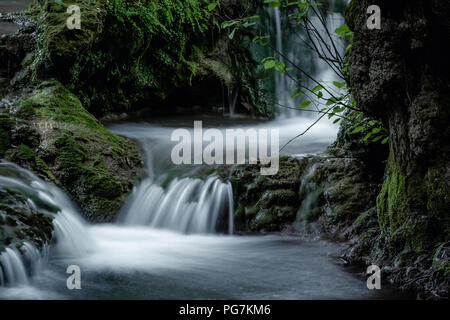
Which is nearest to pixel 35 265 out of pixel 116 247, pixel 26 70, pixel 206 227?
pixel 116 247

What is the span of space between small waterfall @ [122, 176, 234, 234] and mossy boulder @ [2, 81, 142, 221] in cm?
31

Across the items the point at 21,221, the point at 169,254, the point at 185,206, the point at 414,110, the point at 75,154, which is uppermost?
the point at 414,110

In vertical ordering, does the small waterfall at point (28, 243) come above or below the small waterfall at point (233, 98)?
below

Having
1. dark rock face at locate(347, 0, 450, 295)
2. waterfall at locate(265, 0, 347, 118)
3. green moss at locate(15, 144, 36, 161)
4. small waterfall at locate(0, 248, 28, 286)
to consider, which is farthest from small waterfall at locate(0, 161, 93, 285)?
waterfall at locate(265, 0, 347, 118)

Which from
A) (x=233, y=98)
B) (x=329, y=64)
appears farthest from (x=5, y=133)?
(x=233, y=98)

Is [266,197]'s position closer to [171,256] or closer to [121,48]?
[171,256]

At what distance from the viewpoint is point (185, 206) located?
6.23 metres

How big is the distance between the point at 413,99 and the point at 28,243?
3.61m

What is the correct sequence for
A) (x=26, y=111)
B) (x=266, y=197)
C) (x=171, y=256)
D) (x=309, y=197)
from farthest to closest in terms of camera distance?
(x=26, y=111)
(x=266, y=197)
(x=309, y=197)
(x=171, y=256)

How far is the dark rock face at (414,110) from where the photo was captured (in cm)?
319

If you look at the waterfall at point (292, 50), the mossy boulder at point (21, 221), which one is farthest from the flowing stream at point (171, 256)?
the waterfall at point (292, 50)

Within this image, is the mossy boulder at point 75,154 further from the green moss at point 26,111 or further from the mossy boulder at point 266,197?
the mossy boulder at point 266,197

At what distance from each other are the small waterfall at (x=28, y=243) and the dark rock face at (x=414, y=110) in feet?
10.5

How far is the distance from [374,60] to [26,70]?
22.2 ft
